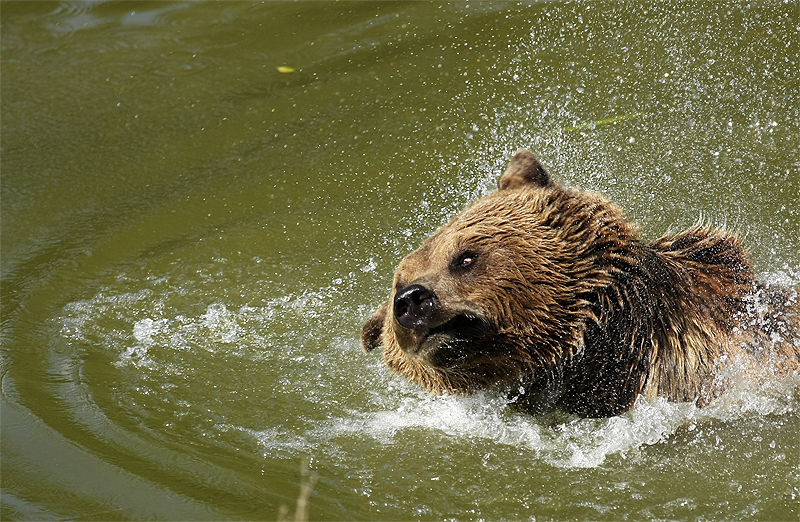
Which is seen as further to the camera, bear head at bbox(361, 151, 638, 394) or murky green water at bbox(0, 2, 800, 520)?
murky green water at bbox(0, 2, 800, 520)

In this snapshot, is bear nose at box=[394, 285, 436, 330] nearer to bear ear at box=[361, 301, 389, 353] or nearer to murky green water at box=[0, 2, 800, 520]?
murky green water at box=[0, 2, 800, 520]

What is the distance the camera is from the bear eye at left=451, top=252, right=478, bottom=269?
4312 millimetres

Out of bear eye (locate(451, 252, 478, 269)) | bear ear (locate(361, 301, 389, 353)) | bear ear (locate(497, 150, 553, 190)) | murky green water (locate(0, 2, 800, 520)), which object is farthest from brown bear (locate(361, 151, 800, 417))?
bear ear (locate(361, 301, 389, 353))

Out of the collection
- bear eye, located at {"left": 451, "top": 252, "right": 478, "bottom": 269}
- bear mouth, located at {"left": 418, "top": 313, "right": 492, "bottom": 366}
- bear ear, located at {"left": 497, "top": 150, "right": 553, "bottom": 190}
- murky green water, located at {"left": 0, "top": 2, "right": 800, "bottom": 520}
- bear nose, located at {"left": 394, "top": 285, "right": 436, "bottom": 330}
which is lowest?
murky green water, located at {"left": 0, "top": 2, "right": 800, "bottom": 520}

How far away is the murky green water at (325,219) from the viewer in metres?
4.30

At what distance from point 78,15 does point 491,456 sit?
8.09m

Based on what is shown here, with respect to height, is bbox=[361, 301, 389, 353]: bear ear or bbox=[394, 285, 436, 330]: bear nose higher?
bbox=[394, 285, 436, 330]: bear nose

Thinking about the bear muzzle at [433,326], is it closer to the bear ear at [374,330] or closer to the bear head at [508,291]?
the bear head at [508,291]

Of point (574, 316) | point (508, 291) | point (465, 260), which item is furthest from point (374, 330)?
point (574, 316)

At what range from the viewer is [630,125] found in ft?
25.1

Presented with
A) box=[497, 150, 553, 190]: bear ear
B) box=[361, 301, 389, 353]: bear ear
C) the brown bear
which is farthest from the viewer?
box=[361, 301, 389, 353]: bear ear

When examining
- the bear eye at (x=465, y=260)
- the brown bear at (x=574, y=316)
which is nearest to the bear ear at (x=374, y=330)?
the brown bear at (x=574, y=316)

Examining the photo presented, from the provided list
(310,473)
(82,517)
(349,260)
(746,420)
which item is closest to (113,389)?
(82,517)

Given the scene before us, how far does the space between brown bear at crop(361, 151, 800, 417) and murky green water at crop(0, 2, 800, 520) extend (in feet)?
0.62
